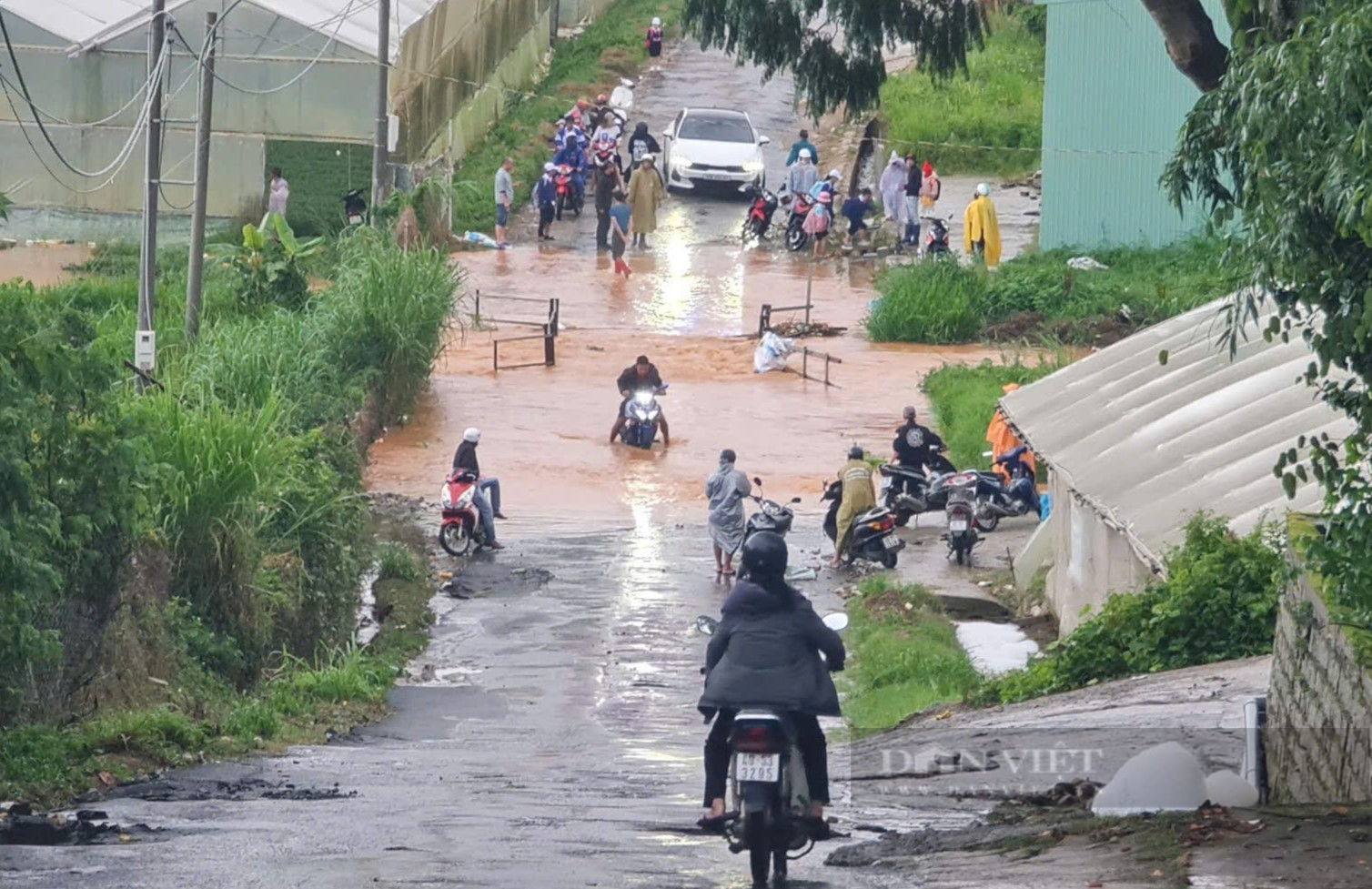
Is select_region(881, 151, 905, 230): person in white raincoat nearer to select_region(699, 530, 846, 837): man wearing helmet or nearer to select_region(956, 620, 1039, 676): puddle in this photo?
select_region(956, 620, 1039, 676): puddle

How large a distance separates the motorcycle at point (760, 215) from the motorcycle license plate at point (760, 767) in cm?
3252

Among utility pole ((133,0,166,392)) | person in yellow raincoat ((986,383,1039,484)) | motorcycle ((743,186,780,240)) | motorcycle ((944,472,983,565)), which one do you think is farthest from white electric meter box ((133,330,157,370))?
motorcycle ((743,186,780,240))

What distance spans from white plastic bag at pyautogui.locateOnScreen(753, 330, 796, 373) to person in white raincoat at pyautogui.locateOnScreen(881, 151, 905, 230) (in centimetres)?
927

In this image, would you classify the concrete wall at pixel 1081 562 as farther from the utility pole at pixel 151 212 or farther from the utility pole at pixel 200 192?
the utility pole at pixel 200 192

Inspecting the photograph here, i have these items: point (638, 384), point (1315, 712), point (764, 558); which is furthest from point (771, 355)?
point (764, 558)

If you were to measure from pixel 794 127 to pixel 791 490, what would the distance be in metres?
25.7

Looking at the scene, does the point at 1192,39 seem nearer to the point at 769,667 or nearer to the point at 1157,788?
the point at 1157,788

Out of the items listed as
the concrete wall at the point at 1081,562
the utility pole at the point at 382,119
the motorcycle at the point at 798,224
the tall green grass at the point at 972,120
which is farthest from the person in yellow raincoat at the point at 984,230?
the concrete wall at the point at 1081,562

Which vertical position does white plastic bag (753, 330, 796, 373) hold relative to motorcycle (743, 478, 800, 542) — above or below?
above

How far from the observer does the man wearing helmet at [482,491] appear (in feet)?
72.1

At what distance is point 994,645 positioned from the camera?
60.7ft

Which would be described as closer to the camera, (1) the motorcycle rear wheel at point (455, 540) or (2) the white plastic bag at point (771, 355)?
(1) the motorcycle rear wheel at point (455, 540)

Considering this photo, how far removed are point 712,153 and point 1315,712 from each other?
35.0 metres

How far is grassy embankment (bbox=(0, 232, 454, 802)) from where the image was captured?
11.6 meters
